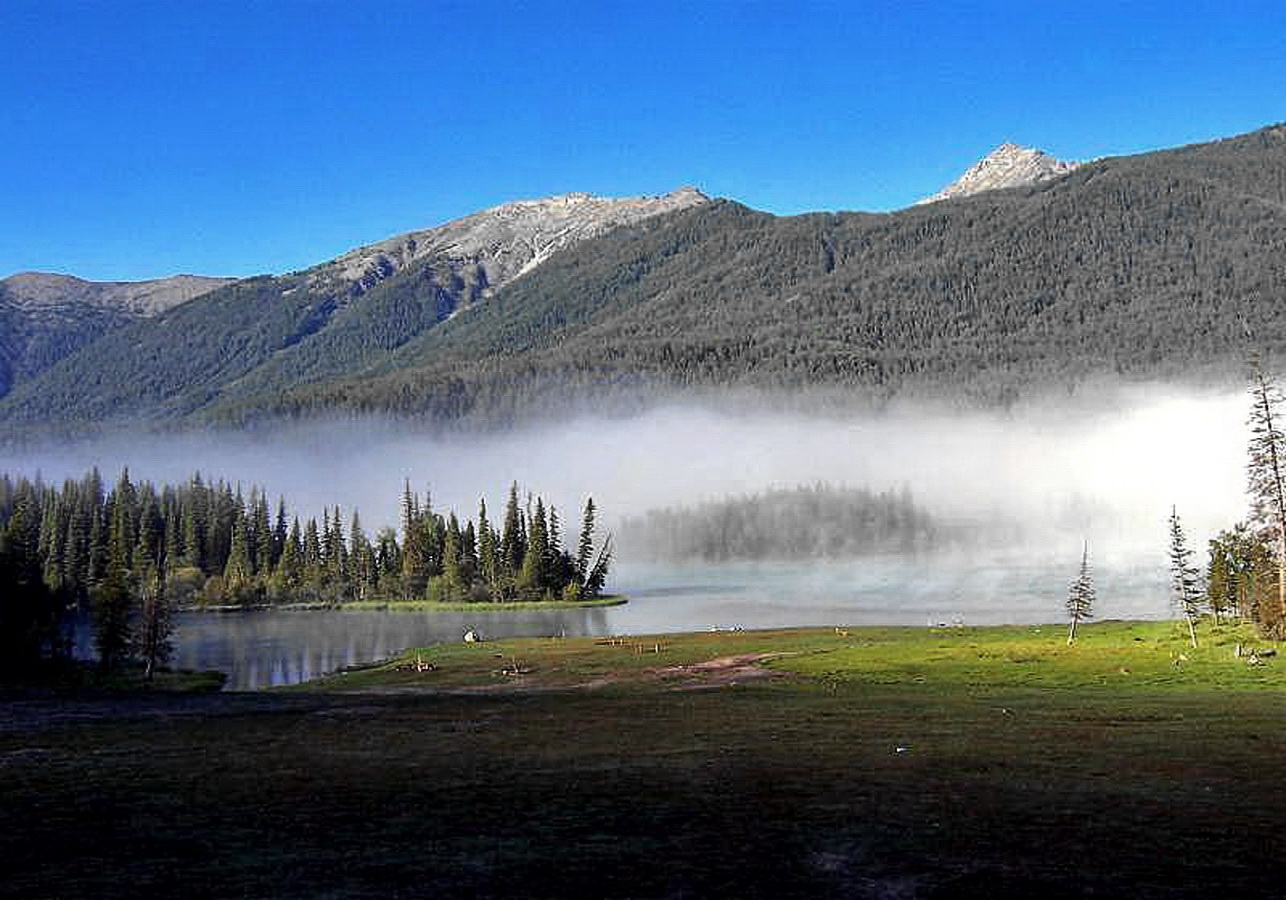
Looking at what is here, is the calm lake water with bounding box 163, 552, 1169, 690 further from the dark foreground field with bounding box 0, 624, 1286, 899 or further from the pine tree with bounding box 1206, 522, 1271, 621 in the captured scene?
the dark foreground field with bounding box 0, 624, 1286, 899

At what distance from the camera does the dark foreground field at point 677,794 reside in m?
27.4

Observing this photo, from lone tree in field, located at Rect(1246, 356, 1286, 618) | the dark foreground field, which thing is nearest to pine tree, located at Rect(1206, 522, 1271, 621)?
lone tree in field, located at Rect(1246, 356, 1286, 618)

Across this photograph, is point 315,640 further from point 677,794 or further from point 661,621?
point 677,794

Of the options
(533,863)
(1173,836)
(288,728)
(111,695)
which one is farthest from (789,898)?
(111,695)

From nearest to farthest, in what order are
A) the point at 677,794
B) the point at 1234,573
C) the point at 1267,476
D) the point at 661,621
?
the point at 677,794 < the point at 1267,476 < the point at 1234,573 < the point at 661,621

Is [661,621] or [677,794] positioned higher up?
[677,794]

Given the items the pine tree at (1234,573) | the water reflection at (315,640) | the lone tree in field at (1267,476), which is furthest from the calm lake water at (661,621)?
the lone tree in field at (1267,476)

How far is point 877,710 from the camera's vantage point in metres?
61.0

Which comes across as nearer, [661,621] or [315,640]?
[315,640]

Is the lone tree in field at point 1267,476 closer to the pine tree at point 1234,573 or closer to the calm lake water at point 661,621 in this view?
the pine tree at point 1234,573

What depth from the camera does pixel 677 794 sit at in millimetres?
37156

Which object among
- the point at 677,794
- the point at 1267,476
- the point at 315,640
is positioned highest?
the point at 1267,476

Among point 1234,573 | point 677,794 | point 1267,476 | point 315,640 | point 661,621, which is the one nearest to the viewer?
point 677,794

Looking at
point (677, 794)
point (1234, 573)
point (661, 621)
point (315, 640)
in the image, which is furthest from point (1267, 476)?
point (315, 640)
